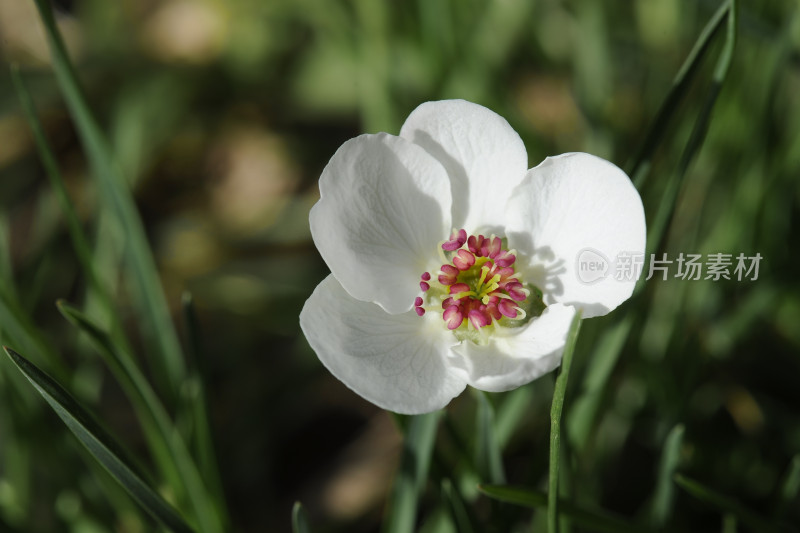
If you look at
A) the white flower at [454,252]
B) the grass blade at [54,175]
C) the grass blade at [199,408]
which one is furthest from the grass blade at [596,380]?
the grass blade at [54,175]

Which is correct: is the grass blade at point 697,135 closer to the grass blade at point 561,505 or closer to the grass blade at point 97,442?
the grass blade at point 561,505

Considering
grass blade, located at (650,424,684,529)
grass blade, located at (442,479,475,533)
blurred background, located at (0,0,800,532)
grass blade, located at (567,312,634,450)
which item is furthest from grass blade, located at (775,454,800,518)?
grass blade, located at (442,479,475,533)

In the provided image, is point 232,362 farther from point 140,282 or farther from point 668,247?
point 668,247

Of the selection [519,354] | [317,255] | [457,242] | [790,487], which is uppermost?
[457,242]

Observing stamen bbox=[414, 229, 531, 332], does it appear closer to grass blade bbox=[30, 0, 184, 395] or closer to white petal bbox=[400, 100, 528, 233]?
white petal bbox=[400, 100, 528, 233]

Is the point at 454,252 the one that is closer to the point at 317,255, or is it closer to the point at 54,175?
the point at 54,175

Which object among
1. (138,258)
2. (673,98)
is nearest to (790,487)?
(673,98)
